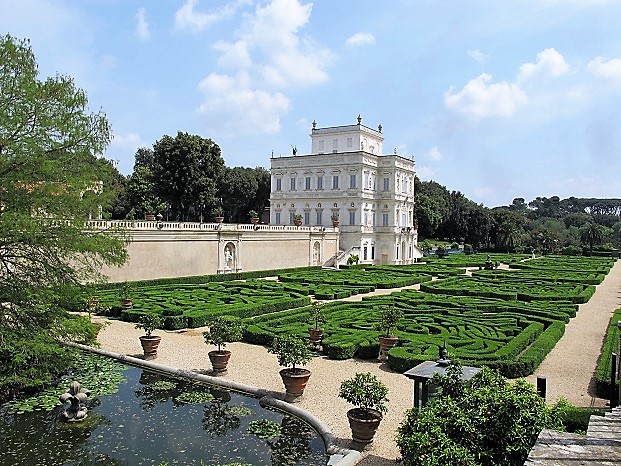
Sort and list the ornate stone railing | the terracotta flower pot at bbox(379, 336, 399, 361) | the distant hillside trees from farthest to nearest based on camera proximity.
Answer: the distant hillside trees → the ornate stone railing → the terracotta flower pot at bbox(379, 336, 399, 361)

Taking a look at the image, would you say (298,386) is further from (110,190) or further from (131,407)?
(110,190)

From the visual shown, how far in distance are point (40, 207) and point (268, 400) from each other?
20.0ft

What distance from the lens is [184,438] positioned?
9.50 metres

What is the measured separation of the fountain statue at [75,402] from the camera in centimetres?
1012

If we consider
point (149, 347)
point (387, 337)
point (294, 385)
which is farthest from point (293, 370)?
point (149, 347)

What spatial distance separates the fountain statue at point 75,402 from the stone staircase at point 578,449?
811cm

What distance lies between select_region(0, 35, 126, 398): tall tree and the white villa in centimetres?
3884

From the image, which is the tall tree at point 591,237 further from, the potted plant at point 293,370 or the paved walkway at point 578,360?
the potted plant at point 293,370

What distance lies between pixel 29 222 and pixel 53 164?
1.24 m

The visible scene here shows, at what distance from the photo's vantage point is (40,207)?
11.4m

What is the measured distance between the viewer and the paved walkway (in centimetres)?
1205

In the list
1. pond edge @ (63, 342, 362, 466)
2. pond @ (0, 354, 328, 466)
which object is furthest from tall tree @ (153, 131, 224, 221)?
pond @ (0, 354, 328, 466)

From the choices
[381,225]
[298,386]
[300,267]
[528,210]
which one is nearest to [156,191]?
[300,267]

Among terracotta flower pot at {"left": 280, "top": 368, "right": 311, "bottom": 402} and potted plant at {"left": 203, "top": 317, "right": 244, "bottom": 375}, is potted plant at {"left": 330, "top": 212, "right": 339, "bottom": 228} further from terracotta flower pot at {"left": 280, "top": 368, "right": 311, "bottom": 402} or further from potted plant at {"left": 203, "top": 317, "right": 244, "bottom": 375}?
terracotta flower pot at {"left": 280, "top": 368, "right": 311, "bottom": 402}
